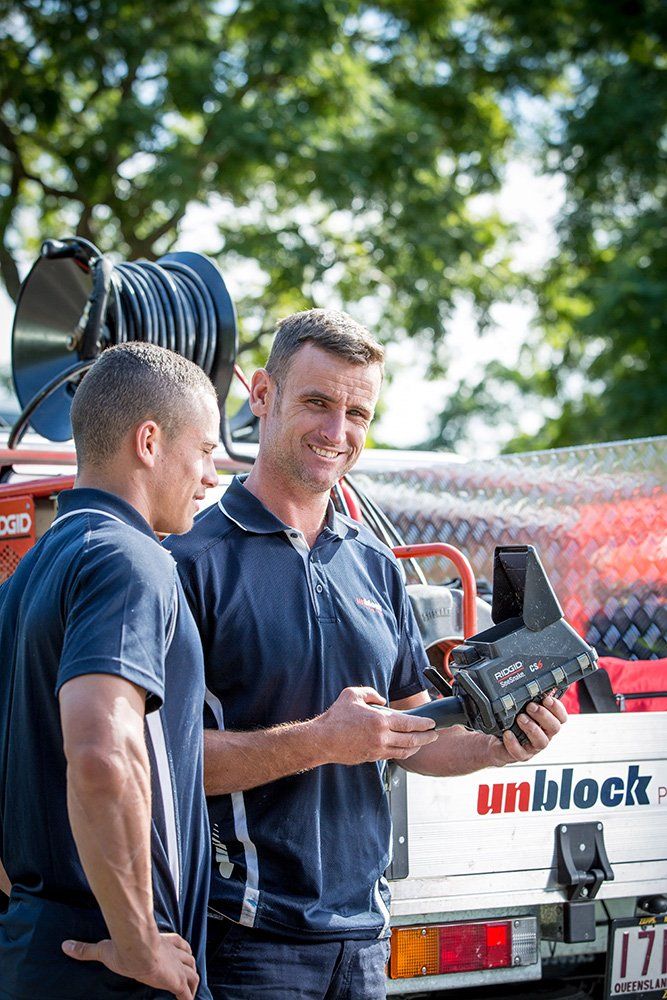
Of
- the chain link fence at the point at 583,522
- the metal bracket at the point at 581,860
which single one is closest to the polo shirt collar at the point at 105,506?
the metal bracket at the point at 581,860

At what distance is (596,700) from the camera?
3555 millimetres

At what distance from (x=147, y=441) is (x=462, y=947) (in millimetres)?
1676

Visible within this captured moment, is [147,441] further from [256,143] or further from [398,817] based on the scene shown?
[256,143]

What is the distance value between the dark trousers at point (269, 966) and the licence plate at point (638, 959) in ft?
3.66

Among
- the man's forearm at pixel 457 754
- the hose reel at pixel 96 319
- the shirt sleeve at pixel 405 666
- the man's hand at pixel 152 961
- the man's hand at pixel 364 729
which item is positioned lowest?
the man's hand at pixel 152 961

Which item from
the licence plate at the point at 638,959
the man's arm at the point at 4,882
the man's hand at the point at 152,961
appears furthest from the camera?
the licence plate at the point at 638,959

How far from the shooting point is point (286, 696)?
2.40 m

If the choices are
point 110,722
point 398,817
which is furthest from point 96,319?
point 110,722

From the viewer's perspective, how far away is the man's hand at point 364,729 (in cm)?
226

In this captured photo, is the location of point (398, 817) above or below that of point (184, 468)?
below

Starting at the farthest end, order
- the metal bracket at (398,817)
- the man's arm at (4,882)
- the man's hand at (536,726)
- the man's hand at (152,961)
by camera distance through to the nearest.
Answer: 1. the metal bracket at (398,817)
2. the man's hand at (536,726)
3. the man's arm at (4,882)
4. the man's hand at (152,961)

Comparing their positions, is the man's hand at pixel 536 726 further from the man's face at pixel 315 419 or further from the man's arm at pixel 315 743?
the man's face at pixel 315 419

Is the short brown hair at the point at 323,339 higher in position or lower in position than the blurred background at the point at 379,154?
lower

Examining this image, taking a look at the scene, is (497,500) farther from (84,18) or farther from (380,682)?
(84,18)
